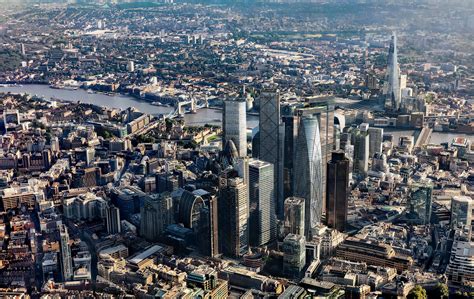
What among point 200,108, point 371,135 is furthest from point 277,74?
point 371,135

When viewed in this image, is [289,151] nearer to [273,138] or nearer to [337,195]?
[273,138]

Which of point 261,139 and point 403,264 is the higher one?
point 261,139

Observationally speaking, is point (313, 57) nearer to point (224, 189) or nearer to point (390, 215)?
point (390, 215)

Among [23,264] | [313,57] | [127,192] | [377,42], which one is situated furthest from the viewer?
[313,57]

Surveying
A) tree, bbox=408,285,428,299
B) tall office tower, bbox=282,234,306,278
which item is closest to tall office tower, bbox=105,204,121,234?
tall office tower, bbox=282,234,306,278

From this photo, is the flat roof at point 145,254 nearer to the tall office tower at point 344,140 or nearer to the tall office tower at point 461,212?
the tall office tower at point 461,212

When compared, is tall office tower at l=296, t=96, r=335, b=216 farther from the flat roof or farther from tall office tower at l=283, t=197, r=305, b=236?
the flat roof

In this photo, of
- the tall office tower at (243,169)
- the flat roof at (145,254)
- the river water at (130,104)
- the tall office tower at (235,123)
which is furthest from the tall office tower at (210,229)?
the river water at (130,104)
